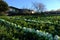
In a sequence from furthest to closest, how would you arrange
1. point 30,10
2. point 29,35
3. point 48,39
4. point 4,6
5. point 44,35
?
1. point 30,10
2. point 4,6
3. point 29,35
4. point 44,35
5. point 48,39

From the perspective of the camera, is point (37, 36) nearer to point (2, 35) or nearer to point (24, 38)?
point (24, 38)

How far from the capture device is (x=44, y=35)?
6.45 m

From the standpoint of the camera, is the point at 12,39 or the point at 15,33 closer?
the point at 12,39

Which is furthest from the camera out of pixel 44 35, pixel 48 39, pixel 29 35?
pixel 29 35

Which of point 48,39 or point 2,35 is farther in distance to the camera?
point 2,35

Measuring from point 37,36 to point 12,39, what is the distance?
940 millimetres

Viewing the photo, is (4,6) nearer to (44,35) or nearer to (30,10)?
(30,10)

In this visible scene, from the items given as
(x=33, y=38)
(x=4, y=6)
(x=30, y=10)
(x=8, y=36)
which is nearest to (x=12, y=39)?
(x=8, y=36)

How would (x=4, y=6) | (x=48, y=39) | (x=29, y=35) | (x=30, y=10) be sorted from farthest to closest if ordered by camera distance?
(x=30, y=10)
(x=4, y=6)
(x=29, y=35)
(x=48, y=39)

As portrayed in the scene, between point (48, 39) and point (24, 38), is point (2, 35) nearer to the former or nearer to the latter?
point (24, 38)

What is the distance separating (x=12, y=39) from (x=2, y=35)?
2.26 feet

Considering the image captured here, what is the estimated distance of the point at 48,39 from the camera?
19.9 feet

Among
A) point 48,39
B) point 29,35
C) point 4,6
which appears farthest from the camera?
point 4,6

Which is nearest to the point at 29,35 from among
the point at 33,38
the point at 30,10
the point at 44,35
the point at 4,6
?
the point at 33,38
